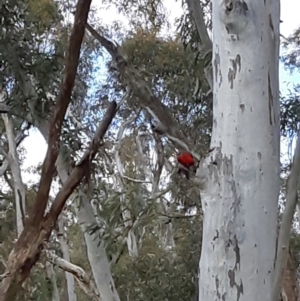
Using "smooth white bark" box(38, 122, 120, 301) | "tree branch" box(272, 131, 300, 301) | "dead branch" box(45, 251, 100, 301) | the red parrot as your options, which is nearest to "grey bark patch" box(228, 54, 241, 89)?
the red parrot

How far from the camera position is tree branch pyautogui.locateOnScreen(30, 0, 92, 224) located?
2756 millimetres

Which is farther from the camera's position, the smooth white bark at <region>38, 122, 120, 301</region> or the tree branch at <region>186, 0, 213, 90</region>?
the smooth white bark at <region>38, 122, 120, 301</region>

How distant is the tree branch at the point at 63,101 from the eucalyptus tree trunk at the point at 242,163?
1143mm

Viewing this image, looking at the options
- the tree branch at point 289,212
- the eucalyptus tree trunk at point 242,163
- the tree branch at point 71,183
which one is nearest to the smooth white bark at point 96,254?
the tree branch at point 71,183

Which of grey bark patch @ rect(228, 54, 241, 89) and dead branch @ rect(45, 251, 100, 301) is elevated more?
grey bark patch @ rect(228, 54, 241, 89)

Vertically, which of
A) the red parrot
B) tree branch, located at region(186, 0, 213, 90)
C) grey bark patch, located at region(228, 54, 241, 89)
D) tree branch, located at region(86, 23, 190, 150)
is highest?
tree branch, located at region(186, 0, 213, 90)

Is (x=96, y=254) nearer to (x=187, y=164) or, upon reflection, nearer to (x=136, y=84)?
(x=136, y=84)

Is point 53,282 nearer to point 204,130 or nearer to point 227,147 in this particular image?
point 204,130

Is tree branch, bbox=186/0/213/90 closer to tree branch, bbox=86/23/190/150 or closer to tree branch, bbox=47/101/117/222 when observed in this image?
tree branch, bbox=86/23/190/150

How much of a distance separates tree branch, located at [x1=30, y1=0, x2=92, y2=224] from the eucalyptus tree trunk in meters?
1.14

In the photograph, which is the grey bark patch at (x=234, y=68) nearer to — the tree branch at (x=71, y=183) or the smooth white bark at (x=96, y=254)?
the tree branch at (x=71, y=183)

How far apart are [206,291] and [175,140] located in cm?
78

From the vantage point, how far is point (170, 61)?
572cm

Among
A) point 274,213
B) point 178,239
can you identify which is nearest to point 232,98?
point 274,213
